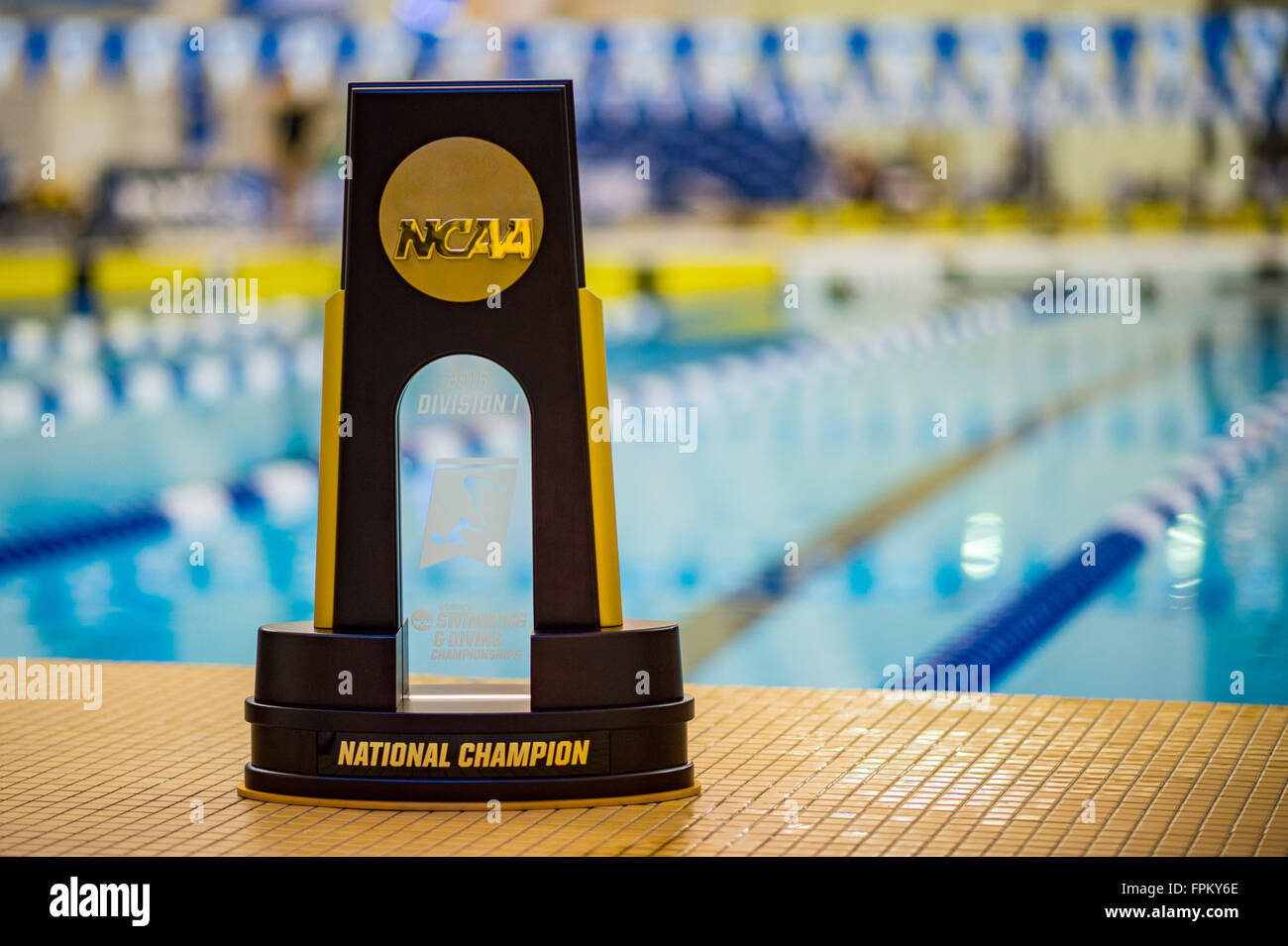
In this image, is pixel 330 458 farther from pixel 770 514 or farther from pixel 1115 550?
pixel 770 514

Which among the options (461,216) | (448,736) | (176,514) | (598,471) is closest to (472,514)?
(598,471)

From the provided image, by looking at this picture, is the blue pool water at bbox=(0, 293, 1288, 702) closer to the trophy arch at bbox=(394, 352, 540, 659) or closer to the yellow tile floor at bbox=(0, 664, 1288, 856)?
the trophy arch at bbox=(394, 352, 540, 659)

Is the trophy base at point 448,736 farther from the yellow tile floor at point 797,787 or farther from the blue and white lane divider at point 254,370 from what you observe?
the blue and white lane divider at point 254,370

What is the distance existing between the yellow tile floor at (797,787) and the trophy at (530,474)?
80mm

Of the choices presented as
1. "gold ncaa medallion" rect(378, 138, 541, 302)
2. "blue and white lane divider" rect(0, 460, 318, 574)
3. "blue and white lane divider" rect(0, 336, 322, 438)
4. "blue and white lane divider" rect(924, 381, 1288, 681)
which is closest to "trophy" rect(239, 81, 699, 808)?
"gold ncaa medallion" rect(378, 138, 541, 302)

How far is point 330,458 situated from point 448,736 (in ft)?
1.49

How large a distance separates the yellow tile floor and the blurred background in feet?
1.21

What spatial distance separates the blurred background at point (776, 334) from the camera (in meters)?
4.61

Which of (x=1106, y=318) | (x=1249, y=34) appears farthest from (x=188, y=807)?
(x=1249, y=34)

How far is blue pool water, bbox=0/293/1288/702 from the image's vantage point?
4.16 meters

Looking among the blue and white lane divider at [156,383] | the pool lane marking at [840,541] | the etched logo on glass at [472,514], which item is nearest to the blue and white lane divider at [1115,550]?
the pool lane marking at [840,541]

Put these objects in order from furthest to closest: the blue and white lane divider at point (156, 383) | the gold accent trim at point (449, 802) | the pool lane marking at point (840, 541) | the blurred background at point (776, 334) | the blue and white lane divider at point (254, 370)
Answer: the blue and white lane divider at point (254, 370)
the blue and white lane divider at point (156, 383)
the blurred background at point (776, 334)
the pool lane marking at point (840, 541)
the gold accent trim at point (449, 802)

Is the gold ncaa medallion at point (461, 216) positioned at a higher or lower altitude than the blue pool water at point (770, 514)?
higher

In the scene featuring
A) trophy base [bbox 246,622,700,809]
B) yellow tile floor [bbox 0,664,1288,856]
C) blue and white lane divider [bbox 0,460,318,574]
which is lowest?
yellow tile floor [bbox 0,664,1288,856]
